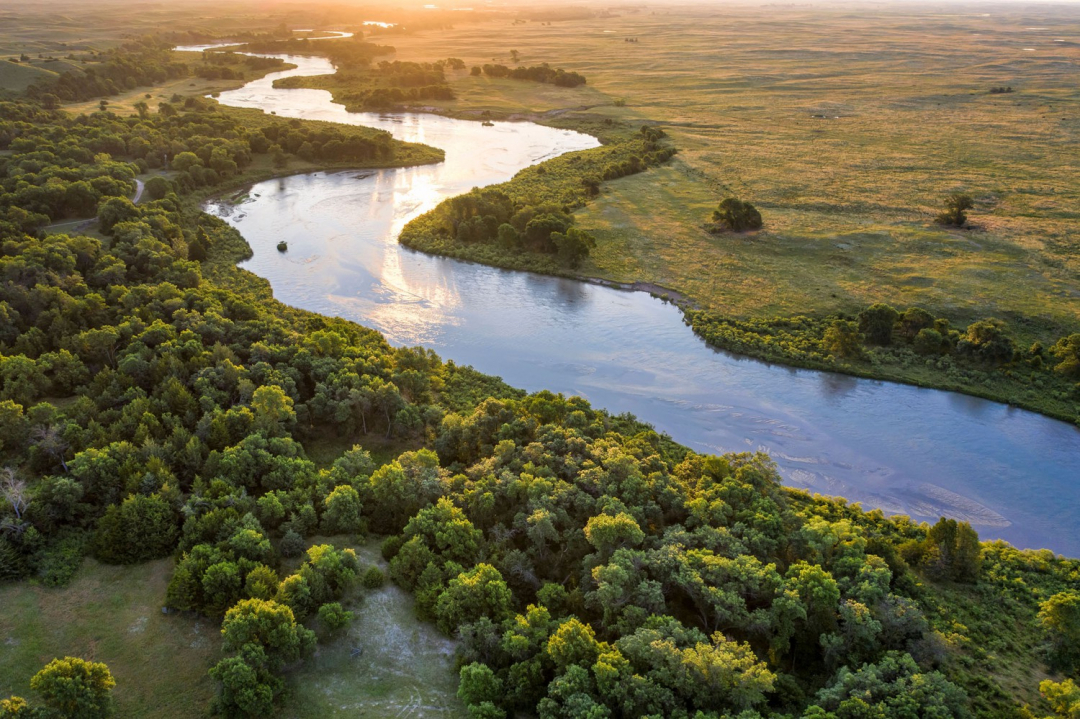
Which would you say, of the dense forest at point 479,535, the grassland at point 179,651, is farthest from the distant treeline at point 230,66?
the grassland at point 179,651

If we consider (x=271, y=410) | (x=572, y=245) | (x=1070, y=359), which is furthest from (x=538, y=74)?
(x=271, y=410)

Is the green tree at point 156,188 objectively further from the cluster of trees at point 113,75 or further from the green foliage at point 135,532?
the cluster of trees at point 113,75

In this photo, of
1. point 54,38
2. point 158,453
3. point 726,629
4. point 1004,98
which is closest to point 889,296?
point 726,629

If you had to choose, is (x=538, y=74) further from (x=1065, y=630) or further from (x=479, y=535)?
(x=1065, y=630)

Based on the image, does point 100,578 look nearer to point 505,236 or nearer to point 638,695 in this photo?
point 638,695

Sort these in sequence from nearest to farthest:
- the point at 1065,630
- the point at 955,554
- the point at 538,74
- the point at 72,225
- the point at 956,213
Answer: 1. the point at 1065,630
2. the point at 955,554
3. the point at 72,225
4. the point at 956,213
5. the point at 538,74

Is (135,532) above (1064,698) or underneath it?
above
